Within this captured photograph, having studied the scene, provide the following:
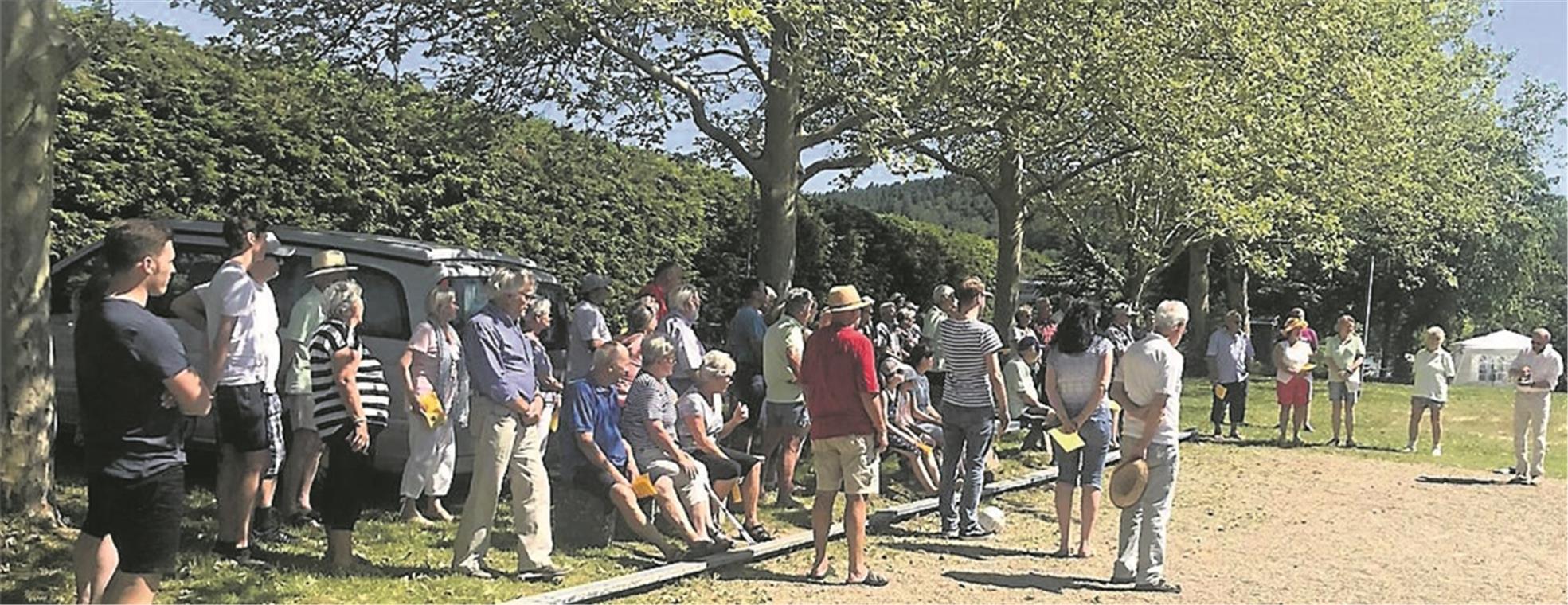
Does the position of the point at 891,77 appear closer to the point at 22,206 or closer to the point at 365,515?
the point at 365,515

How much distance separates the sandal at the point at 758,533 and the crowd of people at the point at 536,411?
1 cm

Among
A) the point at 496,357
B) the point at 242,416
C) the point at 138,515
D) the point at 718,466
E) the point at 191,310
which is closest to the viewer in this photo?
the point at 138,515

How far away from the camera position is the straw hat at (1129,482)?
7.81 meters

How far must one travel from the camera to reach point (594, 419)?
7.78 metres

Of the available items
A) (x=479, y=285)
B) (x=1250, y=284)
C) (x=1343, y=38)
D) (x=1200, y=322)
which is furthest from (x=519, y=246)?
(x=1250, y=284)

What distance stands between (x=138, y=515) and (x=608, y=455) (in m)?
3.14

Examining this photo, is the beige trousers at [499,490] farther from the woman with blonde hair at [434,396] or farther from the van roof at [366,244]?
the van roof at [366,244]

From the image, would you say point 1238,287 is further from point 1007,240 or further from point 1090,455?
point 1090,455

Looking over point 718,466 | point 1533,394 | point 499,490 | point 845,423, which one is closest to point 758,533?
point 718,466

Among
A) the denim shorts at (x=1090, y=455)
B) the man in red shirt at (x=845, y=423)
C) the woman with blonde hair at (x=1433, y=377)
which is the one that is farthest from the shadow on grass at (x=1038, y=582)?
the woman with blonde hair at (x=1433, y=377)

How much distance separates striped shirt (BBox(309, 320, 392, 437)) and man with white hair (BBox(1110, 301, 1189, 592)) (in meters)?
4.24

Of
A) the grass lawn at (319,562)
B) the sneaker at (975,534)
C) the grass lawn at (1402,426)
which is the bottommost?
the grass lawn at (319,562)

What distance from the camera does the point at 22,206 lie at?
7125 mm

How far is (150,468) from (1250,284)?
41.7m
